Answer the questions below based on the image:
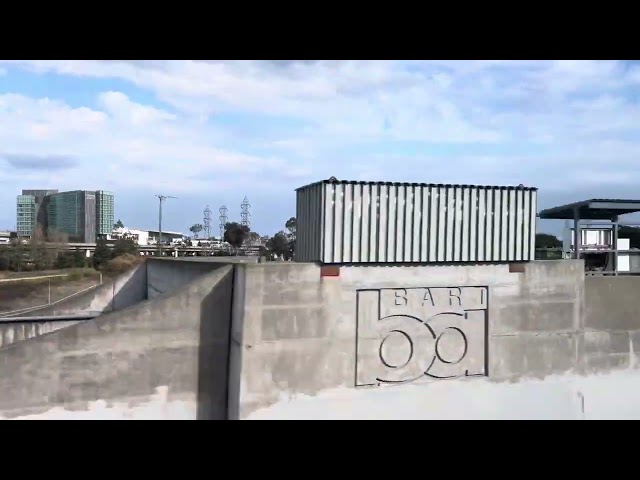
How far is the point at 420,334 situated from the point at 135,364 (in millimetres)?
6095

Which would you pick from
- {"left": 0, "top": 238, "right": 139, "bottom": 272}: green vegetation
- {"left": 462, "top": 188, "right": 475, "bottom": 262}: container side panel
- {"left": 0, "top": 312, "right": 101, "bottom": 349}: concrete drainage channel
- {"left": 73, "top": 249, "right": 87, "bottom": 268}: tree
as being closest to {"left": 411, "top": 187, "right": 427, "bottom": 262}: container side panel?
{"left": 462, "top": 188, "right": 475, "bottom": 262}: container side panel

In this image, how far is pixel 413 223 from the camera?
11.9m

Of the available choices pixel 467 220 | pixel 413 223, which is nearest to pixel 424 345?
pixel 413 223

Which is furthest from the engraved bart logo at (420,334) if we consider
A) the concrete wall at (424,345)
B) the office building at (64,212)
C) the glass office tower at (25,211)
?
the glass office tower at (25,211)

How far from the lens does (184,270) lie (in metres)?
16.5

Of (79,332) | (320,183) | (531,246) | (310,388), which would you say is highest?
(320,183)

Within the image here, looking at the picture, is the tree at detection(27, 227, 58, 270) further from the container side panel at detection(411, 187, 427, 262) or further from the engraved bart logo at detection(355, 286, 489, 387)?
the container side panel at detection(411, 187, 427, 262)

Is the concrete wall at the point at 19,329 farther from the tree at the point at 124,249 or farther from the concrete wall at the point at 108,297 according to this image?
the tree at the point at 124,249

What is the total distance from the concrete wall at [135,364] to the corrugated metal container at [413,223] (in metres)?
2.37

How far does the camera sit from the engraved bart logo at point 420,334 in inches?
444

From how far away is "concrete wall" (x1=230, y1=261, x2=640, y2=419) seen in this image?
35.1 ft

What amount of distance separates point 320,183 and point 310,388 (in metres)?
4.38
